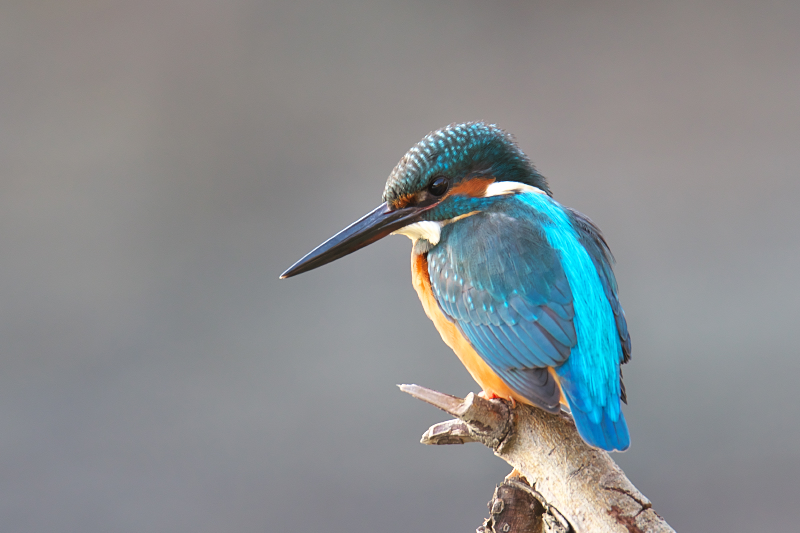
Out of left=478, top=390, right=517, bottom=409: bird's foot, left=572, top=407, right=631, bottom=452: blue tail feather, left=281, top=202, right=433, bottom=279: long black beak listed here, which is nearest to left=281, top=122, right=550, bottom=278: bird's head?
left=281, top=202, right=433, bottom=279: long black beak

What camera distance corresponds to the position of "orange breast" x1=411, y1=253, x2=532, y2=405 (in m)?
1.04

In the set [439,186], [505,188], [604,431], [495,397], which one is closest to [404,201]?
[439,186]

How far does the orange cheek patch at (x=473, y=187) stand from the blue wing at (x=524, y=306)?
0.16 feet

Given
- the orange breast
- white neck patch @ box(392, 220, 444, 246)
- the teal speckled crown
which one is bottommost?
the orange breast

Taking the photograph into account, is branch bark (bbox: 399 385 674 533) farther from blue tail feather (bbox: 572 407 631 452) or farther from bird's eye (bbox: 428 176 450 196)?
bird's eye (bbox: 428 176 450 196)

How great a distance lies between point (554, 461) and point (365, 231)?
1.60 feet

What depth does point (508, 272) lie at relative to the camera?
3.21ft

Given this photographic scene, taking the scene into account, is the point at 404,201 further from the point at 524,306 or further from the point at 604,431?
the point at 604,431

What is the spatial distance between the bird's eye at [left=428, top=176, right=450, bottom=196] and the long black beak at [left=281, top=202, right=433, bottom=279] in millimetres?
29

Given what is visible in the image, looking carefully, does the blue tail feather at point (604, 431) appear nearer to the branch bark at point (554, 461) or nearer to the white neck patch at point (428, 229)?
the branch bark at point (554, 461)

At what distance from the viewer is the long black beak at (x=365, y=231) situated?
1068 mm

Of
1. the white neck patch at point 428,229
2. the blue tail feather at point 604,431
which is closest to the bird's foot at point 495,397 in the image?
the blue tail feather at point 604,431

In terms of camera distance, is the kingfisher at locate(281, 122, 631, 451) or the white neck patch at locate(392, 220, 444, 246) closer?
the kingfisher at locate(281, 122, 631, 451)

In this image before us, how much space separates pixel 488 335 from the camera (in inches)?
38.4
